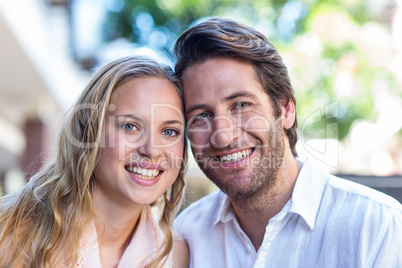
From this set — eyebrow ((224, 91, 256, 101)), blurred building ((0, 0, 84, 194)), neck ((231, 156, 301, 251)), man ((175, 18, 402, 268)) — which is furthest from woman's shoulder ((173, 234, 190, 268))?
blurred building ((0, 0, 84, 194))

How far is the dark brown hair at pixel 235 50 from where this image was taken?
8.27 ft

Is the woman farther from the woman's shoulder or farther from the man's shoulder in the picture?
the man's shoulder

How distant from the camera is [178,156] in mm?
2416

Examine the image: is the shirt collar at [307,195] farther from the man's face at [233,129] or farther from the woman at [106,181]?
the woman at [106,181]

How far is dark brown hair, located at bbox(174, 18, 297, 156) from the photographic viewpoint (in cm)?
252

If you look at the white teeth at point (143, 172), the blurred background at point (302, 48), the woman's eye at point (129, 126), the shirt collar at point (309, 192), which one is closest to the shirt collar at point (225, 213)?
the shirt collar at point (309, 192)

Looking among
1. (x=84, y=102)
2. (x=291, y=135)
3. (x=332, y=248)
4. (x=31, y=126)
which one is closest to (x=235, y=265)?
(x=332, y=248)

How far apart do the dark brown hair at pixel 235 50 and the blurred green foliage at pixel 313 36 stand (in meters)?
7.51

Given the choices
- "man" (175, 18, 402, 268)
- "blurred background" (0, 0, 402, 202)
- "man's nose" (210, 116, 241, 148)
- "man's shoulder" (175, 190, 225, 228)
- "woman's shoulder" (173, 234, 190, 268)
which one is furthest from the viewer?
"blurred background" (0, 0, 402, 202)

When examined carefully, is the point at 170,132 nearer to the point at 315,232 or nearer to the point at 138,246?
the point at 138,246

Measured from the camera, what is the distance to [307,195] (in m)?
2.40

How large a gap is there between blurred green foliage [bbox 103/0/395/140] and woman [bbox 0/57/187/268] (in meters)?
7.90

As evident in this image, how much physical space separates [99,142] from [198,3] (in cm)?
841

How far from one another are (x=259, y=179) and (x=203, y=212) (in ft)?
1.69
